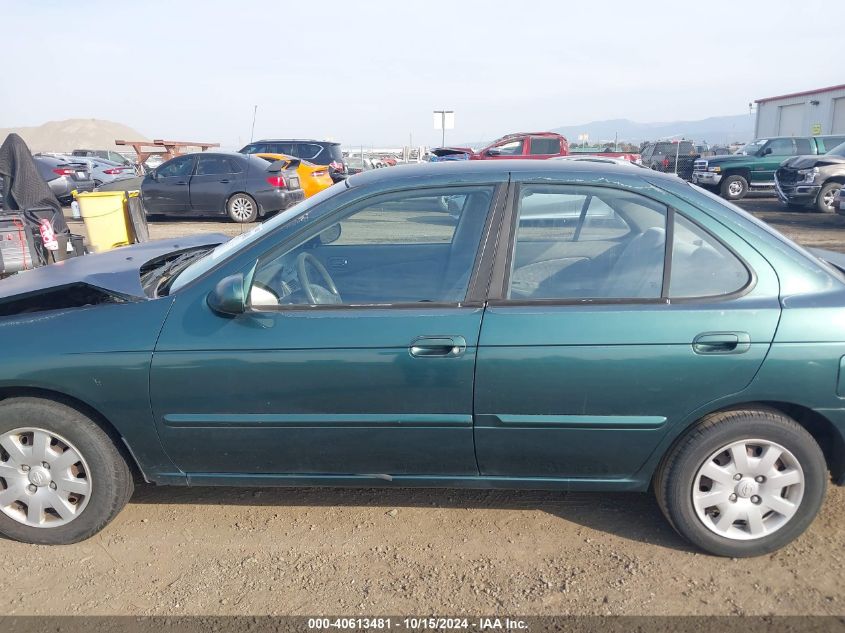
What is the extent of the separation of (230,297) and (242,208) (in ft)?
38.4

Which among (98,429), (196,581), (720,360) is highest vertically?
(720,360)

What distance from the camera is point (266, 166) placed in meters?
13.9

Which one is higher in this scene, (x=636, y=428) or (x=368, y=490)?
(x=636, y=428)

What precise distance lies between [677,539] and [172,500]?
95.8 inches

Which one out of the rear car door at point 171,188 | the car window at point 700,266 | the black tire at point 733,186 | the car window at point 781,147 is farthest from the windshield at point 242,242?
the car window at point 781,147

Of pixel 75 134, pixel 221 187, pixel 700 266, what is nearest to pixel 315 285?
pixel 700 266

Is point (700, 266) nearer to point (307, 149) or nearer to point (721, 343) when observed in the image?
point (721, 343)

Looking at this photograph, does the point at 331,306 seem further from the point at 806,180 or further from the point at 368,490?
the point at 806,180

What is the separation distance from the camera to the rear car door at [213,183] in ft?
45.7

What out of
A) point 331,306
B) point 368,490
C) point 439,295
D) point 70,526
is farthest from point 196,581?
point 439,295

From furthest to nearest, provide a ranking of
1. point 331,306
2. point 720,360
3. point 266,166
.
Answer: point 266,166, point 331,306, point 720,360

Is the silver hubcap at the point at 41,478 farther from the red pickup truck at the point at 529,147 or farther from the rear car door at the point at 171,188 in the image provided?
the red pickup truck at the point at 529,147

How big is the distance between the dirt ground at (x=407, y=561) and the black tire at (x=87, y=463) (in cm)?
8

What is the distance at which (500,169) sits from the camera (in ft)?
10.0
